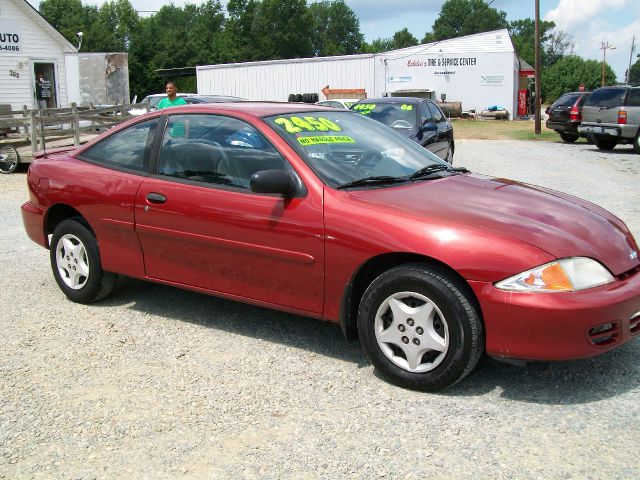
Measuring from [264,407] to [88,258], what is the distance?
2.26m

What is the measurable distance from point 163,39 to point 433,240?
77.6m

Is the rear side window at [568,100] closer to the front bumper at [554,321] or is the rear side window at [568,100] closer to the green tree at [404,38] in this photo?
the front bumper at [554,321]

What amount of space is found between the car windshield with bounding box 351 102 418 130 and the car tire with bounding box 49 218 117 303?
7.07 m

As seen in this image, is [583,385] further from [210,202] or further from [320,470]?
[210,202]

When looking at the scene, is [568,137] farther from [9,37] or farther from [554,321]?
[554,321]

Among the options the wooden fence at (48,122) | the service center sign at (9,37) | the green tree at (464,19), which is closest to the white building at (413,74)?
the service center sign at (9,37)

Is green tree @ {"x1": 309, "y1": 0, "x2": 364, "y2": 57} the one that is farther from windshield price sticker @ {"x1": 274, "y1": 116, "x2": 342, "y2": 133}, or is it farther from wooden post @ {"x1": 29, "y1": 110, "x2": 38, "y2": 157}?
windshield price sticker @ {"x1": 274, "y1": 116, "x2": 342, "y2": 133}

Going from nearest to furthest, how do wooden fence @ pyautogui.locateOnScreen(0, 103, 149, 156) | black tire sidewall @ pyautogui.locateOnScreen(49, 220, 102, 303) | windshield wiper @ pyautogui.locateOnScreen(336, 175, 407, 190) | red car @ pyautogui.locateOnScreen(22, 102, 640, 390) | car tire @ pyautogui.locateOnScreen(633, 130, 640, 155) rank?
red car @ pyautogui.locateOnScreen(22, 102, 640, 390)
windshield wiper @ pyautogui.locateOnScreen(336, 175, 407, 190)
black tire sidewall @ pyautogui.locateOnScreen(49, 220, 102, 303)
wooden fence @ pyautogui.locateOnScreen(0, 103, 149, 156)
car tire @ pyautogui.locateOnScreen(633, 130, 640, 155)

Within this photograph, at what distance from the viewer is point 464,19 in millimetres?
121312

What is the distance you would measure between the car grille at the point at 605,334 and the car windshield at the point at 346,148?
148 cm

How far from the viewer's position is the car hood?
3.56 meters

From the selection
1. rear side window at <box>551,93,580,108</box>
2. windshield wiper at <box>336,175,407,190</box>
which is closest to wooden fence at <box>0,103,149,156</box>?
windshield wiper at <box>336,175,407,190</box>

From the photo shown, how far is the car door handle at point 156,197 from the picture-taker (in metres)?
4.56

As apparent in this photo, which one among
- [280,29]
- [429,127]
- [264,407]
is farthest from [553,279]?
[280,29]
